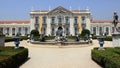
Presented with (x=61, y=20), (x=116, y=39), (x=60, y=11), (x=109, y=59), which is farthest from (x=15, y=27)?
(x=109, y=59)

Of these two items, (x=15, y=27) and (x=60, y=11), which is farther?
(x=15, y=27)

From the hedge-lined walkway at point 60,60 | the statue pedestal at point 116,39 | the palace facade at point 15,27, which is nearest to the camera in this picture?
the hedge-lined walkway at point 60,60

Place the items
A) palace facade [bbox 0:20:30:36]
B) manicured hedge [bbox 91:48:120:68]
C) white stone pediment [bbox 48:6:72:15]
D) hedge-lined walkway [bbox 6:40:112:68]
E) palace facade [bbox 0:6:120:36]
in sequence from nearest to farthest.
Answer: manicured hedge [bbox 91:48:120:68], hedge-lined walkway [bbox 6:40:112:68], white stone pediment [bbox 48:6:72:15], palace facade [bbox 0:6:120:36], palace facade [bbox 0:20:30:36]

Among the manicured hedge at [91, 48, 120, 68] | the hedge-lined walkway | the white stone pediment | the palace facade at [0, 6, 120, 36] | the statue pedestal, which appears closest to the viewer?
the manicured hedge at [91, 48, 120, 68]

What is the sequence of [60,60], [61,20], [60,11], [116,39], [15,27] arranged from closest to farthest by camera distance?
[60,60]
[116,39]
[60,11]
[61,20]
[15,27]

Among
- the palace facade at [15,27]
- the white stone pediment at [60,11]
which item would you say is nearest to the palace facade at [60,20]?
the white stone pediment at [60,11]

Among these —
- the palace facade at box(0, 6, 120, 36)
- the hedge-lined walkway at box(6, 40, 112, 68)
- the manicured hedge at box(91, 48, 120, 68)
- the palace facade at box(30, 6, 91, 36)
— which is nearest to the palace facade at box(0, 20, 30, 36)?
the palace facade at box(0, 6, 120, 36)

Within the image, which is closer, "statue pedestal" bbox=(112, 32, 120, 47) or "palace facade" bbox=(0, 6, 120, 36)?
"statue pedestal" bbox=(112, 32, 120, 47)

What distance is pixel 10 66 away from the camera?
10422 millimetres

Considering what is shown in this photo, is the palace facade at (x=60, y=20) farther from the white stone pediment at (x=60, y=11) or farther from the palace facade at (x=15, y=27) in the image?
the palace facade at (x=15, y=27)

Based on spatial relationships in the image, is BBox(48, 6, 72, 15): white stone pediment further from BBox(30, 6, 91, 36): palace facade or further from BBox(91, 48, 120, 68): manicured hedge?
BBox(91, 48, 120, 68): manicured hedge

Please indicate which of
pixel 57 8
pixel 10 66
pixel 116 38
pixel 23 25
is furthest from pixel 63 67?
pixel 23 25

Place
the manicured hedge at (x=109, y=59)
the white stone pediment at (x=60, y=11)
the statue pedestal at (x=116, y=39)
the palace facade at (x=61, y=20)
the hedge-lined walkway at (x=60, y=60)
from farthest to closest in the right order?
the palace facade at (x=61, y=20), the white stone pediment at (x=60, y=11), the statue pedestal at (x=116, y=39), the hedge-lined walkway at (x=60, y=60), the manicured hedge at (x=109, y=59)

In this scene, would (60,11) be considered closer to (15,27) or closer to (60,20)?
(60,20)
